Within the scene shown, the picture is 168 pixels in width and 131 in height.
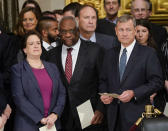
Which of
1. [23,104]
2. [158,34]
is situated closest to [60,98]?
[23,104]

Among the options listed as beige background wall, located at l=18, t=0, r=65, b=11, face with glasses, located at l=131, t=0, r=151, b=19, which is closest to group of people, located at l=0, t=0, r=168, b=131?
face with glasses, located at l=131, t=0, r=151, b=19

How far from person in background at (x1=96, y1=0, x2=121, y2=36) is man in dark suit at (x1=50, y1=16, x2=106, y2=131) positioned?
0.74 meters

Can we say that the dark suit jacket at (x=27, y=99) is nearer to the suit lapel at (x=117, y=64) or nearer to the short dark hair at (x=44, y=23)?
the suit lapel at (x=117, y=64)

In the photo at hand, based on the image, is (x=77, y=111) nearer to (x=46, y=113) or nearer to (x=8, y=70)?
(x=46, y=113)

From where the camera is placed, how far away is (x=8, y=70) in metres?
4.69

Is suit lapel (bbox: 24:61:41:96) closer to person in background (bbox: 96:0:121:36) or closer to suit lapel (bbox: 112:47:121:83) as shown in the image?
suit lapel (bbox: 112:47:121:83)

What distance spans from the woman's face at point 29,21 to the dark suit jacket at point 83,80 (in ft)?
2.31

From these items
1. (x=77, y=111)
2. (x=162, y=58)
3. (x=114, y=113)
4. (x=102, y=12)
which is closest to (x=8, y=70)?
(x=77, y=111)

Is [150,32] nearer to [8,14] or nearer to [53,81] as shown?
[53,81]

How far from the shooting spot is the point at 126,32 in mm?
4457

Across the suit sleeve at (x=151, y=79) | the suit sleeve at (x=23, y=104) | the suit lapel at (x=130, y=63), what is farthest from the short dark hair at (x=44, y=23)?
the suit sleeve at (x=151, y=79)

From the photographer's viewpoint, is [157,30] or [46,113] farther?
[157,30]

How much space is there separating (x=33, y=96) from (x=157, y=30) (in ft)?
6.02

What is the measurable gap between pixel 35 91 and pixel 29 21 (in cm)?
124
